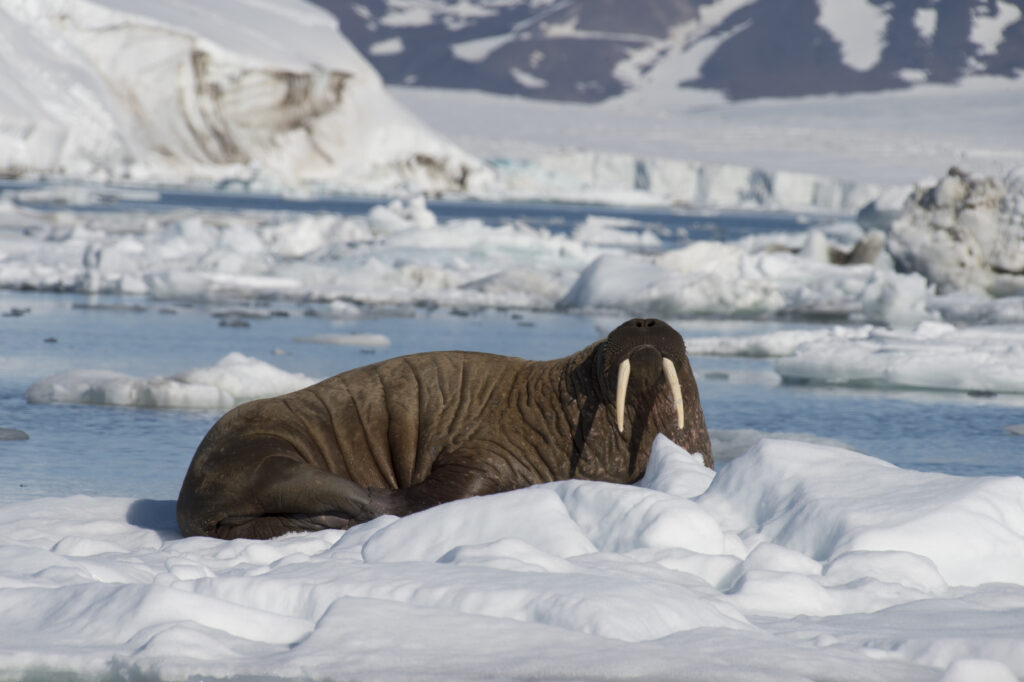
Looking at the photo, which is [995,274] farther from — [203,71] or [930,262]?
[203,71]

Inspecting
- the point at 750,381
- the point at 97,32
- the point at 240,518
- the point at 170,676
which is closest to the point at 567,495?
the point at 240,518

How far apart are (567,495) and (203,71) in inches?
1611

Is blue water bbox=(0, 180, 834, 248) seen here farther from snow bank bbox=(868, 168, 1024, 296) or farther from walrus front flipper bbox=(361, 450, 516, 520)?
walrus front flipper bbox=(361, 450, 516, 520)

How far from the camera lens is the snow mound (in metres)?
13.9

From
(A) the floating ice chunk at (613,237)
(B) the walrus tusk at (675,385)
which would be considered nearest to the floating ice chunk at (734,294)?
(B) the walrus tusk at (675,385)

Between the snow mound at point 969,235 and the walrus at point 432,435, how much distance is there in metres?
11.0

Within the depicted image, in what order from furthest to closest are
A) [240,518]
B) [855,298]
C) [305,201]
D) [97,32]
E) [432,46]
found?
[432,46] < [305,201] < [97,32] < [855,298] < [240,518]

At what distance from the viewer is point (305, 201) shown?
43875 mm

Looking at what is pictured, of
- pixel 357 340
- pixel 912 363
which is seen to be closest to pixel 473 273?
pixel 357 340

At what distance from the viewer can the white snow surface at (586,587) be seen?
216 cm

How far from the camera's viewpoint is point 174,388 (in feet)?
20.2

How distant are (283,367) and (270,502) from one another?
14.5 ft

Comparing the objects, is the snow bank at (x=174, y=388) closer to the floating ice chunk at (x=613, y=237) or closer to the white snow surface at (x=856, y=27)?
the floating ice chunk at (x=613, y=237)

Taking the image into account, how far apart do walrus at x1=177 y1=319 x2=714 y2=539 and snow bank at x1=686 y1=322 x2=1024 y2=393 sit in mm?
4294
